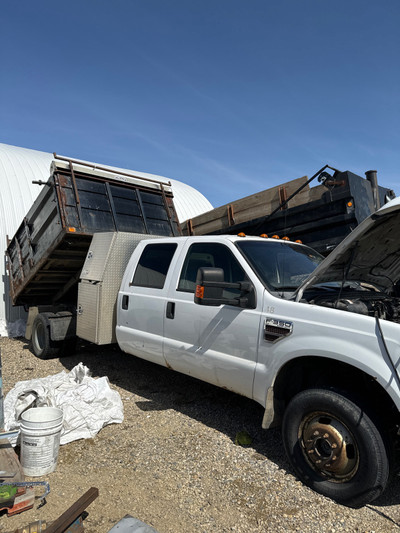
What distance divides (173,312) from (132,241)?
5.48ft

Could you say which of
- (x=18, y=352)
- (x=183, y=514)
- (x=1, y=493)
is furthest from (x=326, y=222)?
(x=18, y=352)

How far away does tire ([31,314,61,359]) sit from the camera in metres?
6.86

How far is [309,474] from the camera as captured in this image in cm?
313

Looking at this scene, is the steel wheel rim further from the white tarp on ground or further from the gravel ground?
the white tarp on ground

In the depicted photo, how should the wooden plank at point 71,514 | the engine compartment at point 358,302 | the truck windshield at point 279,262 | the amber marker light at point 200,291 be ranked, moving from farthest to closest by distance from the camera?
the truck windshield at point 279,262
the amber marker light at point 200,291
the engine compartment at point 358,302
the wooden plank at point 71,514

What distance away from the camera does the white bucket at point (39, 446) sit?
3.34 meters

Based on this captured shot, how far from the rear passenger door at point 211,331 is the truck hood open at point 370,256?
2.19 feet

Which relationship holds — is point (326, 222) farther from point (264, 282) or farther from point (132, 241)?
point (132, 241)

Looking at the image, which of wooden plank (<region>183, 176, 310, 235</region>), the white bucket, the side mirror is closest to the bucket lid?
the white bucket

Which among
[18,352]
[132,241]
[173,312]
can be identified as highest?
[132,241]

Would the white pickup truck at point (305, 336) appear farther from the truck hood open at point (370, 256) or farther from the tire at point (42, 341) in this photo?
the tire at point (42, 341)

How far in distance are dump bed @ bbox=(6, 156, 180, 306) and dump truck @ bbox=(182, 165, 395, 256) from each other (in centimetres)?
170

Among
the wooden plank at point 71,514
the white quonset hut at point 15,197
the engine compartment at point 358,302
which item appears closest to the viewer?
the wooden plank at point 71,514

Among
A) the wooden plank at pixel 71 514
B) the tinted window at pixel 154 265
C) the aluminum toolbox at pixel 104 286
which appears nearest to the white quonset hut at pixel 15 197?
the aluminum toolbox at pixel 104 286
